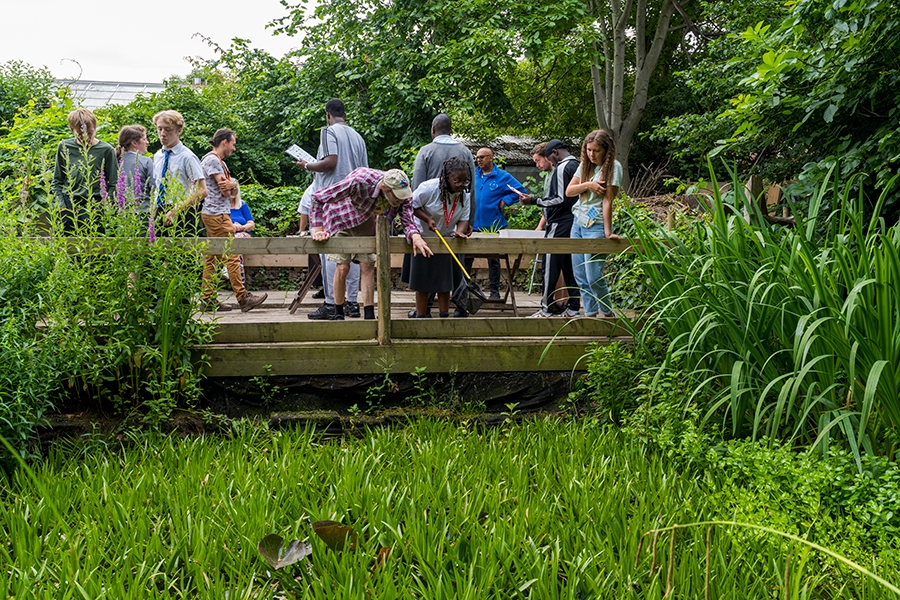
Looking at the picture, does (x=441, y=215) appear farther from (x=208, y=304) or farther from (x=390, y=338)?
(x=208, y=304)

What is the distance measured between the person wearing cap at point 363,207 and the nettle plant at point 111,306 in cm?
121

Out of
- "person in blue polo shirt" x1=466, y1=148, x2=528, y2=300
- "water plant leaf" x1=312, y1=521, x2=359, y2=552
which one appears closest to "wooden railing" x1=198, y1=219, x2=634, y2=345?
"water plant leaf" x1=312, y1=521, x2=359, y2=552

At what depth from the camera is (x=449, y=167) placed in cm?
568

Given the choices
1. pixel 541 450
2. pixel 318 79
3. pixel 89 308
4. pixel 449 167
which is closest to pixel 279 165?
pixel 318 79

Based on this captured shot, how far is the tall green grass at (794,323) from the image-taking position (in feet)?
9.73

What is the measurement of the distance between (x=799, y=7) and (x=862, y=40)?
1.36 ft

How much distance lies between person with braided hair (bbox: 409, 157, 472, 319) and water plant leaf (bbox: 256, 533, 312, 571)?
3271mm

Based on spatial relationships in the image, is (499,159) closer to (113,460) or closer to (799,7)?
Result: (799,7)

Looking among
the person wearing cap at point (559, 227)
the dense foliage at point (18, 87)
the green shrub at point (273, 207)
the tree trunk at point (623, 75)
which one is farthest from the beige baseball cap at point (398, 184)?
the dense foliage at point (18, 87)

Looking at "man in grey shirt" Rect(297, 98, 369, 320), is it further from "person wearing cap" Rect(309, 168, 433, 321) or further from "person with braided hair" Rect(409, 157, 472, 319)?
"person with braided hair" Rect(409, 157, 472, 319)

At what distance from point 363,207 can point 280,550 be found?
326 cm

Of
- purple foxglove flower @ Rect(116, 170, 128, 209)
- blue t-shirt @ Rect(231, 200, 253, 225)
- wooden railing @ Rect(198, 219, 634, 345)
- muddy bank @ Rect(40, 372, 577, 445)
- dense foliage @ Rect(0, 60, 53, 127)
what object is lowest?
muddy bank @ Rect(40, 372, 577, 445)

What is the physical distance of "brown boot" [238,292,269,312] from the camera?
7215mm

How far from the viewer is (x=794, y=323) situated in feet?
11.3
